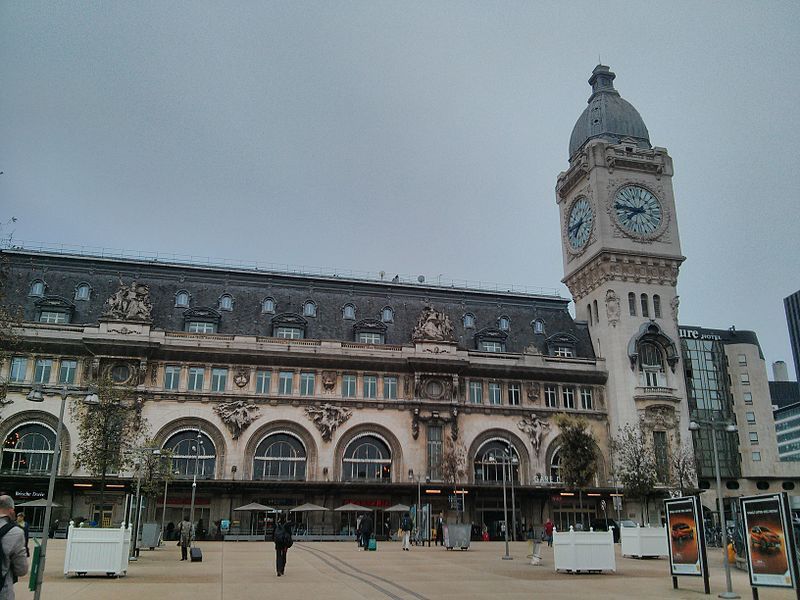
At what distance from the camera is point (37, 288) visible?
67.8m

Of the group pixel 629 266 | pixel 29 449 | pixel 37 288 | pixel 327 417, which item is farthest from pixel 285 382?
pixel 629 266

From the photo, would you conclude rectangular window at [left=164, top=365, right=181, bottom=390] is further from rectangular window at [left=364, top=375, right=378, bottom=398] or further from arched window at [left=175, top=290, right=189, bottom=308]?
rectangular window at [left=364, top=375, right=378, bottom=398]

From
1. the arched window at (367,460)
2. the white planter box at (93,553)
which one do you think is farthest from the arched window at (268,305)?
the white planter box at (93,553)

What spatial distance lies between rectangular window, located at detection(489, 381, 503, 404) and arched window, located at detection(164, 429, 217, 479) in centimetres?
2557

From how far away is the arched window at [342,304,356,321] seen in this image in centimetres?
7369

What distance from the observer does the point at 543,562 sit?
35.9 metres

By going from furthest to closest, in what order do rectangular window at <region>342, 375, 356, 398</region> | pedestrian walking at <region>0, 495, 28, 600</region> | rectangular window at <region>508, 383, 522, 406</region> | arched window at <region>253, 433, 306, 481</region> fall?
rectangular window at <region>508, 383, 522, 406</region> < rectangular window at <region>342, 375, 356, 398</region> < arched window at <region>253, 433, 306, 481</region> < pedestrian walking at <region>0, 495, 28, 600</region>

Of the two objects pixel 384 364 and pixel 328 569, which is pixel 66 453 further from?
pixel 328 569

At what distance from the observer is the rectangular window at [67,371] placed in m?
63.1

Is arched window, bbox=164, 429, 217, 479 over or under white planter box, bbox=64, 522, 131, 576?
over

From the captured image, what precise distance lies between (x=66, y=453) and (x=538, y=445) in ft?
134

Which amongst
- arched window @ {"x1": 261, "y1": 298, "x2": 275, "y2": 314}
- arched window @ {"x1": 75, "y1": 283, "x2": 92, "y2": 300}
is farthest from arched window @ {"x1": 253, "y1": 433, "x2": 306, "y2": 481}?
arched window @ {"x1": 75, "y1": 283, "x2": 92, "y2": 300}

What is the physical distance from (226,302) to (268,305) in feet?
12.8

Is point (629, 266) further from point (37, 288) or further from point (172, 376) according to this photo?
point (37, 288)
